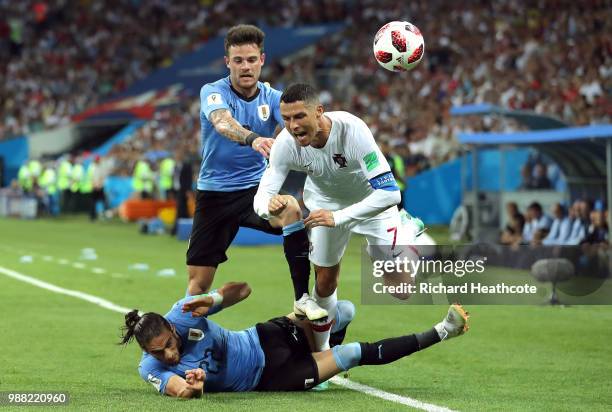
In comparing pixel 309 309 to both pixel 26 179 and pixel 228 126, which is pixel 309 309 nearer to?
pixel 228 126

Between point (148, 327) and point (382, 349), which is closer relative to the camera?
point (148, 327)

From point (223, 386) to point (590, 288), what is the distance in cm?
741

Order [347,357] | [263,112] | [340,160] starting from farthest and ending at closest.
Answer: [263,112], [340,160], [347,357]

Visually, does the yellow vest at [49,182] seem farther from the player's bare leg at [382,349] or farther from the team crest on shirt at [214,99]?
the player's bare leg at [382,349]

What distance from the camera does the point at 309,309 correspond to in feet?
25.5

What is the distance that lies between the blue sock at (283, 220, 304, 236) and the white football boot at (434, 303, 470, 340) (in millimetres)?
1215

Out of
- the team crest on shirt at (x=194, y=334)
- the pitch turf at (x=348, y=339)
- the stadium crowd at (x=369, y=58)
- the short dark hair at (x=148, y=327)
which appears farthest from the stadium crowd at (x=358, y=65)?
the short dark hair at (x=148, y=327)

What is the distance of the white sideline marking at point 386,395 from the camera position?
23.4 feet

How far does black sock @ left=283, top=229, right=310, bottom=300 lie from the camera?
824 cm

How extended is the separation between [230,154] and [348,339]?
220cm

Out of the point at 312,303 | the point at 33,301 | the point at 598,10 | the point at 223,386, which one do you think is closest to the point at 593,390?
the point at 312,303

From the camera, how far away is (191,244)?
9211 mm

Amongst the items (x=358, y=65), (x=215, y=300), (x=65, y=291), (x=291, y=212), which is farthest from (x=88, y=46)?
(x=215, y=300)

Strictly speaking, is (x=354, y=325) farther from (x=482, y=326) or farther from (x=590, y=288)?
(x=590, y=288)
